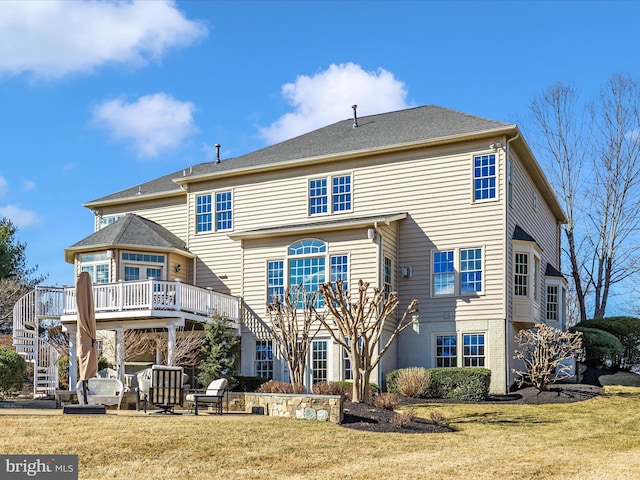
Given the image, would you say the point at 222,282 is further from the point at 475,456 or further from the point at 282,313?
the point at 475,456

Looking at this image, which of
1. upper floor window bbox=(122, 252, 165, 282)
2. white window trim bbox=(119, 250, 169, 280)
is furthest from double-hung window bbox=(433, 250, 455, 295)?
upper floor window bbox=(122, 252, 165, 282)

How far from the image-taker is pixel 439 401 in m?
18.7

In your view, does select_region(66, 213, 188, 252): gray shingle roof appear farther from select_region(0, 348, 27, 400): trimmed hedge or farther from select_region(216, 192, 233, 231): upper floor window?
select_region(0, 348, 27, 400): trimmed hedge

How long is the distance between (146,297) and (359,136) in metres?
8.74

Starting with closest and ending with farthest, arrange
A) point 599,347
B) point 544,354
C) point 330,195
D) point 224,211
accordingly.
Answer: point 544,354, point 599,347, point 330,195, point 224,211

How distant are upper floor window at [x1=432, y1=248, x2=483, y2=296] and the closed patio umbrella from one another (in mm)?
10156

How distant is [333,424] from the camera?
1431 cm

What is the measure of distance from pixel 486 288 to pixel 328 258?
4.61m

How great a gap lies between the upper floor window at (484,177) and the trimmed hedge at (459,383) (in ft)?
16.7

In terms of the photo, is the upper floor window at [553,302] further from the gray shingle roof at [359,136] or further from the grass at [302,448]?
the grass at [302,448]

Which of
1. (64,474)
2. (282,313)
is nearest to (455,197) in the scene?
(282,313)

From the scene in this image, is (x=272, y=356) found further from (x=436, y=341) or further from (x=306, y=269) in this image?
(x=436, y=341)

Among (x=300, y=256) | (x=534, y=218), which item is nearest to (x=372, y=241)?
(x=300, y=256)

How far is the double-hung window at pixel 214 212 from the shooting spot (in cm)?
2575
